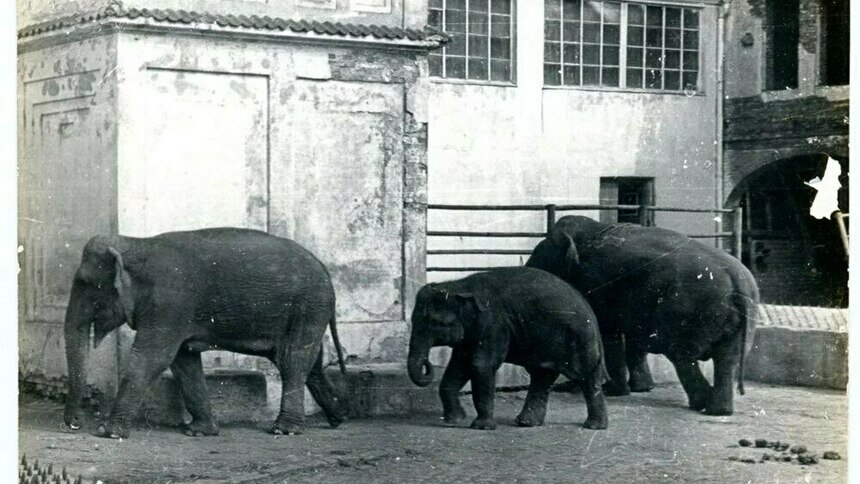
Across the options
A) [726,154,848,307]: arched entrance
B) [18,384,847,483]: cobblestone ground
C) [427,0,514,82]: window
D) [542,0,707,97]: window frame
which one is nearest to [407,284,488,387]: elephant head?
[18,384,847,483]: cobblestone ground

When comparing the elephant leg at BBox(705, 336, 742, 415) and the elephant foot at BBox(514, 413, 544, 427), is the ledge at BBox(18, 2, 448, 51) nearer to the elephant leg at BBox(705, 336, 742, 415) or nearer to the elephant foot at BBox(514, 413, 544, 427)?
the elephant foot at BBox(514, 413, 544, 427)

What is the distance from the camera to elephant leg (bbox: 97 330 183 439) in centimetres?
879

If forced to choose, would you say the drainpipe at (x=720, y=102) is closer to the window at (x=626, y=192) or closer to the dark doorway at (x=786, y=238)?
the dark doorway at (x=786, y=238)

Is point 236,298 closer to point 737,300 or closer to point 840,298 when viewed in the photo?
point 737,300

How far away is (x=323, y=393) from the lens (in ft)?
31.6

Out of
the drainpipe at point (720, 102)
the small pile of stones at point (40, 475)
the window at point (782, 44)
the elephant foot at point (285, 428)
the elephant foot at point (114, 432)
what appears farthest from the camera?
the drainpipe at point (720, 102)

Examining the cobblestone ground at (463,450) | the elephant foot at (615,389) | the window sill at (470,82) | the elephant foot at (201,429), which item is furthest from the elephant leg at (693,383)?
the window sill at (470,82)

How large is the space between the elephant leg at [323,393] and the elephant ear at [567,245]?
2.41 meters

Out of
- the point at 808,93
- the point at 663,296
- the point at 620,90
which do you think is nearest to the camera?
the point at 663,296

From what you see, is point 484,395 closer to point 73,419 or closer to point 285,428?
point 285,428

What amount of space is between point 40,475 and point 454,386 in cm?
326

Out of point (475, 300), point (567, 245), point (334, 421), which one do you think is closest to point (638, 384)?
point (567, 245)

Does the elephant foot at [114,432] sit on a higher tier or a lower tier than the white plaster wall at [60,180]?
lower

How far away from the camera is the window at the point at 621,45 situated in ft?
59.9
